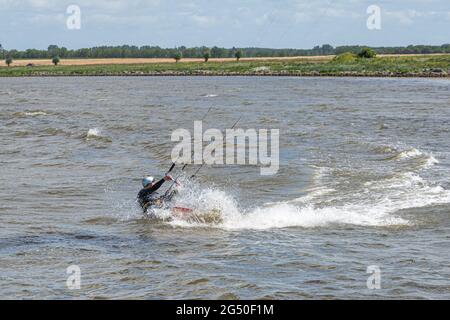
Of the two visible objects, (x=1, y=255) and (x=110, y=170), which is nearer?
(x=1, y=255)

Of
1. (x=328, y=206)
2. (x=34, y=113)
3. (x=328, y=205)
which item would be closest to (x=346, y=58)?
(x=34, y=113)

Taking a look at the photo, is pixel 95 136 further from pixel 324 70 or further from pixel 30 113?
pixel 324 70

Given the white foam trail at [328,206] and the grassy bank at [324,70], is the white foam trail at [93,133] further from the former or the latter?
the grassy bank at [324,70]

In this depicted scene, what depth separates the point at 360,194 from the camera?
2089cm

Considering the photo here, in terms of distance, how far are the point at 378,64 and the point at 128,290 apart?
103m

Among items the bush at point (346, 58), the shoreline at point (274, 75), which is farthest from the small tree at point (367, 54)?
the shoreline at point (274, 75)

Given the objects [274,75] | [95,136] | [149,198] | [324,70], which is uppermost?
[324,70]

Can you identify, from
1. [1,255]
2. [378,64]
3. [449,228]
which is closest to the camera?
[1,255]

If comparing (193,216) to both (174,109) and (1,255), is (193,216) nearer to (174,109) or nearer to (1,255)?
(1,255)

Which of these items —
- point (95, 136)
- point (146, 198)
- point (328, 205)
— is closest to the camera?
point (146, 198)

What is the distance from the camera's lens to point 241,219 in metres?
18.2

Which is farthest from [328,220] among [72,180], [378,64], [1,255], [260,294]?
[378,64]

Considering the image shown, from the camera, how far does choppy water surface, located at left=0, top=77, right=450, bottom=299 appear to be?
13.3 m

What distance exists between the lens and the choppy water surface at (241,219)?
1326 cm
